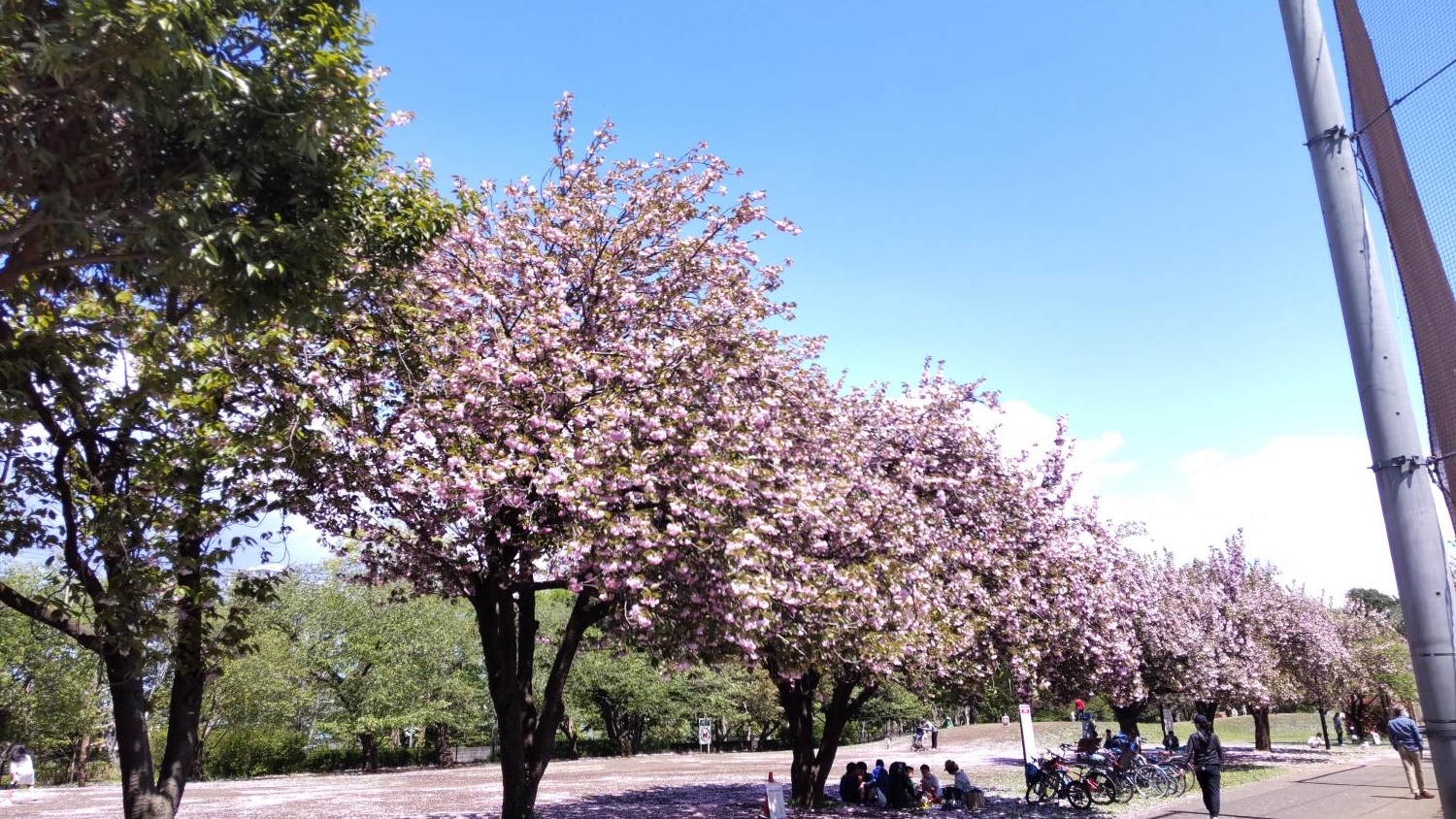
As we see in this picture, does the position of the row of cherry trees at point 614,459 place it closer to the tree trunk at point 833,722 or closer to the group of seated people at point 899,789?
the tree trunk at point 833,722

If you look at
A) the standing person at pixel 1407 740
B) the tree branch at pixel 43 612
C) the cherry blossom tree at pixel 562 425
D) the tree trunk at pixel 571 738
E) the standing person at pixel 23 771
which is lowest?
the tree trunk at pixel 571 738

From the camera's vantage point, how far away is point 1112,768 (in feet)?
66.8

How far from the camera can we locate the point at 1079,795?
63.2ft

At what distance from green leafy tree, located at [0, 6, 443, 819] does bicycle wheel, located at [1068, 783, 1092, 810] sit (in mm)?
17603

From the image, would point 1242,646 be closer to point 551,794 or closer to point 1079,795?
point 1079,795

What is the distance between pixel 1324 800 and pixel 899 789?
8.47 m

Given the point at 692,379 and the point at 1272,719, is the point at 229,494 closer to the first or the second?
the point at 692,379

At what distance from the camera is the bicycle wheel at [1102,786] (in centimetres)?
2008

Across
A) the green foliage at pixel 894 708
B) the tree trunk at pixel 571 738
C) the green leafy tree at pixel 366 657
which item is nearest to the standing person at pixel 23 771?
the green leafy tree at pixel 366 657

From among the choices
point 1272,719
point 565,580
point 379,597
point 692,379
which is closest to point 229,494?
point 565,580

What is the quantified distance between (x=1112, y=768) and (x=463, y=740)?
117 feet

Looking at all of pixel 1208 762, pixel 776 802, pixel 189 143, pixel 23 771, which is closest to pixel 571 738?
pixel 23 771

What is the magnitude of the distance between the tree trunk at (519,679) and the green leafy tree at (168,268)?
122 inches

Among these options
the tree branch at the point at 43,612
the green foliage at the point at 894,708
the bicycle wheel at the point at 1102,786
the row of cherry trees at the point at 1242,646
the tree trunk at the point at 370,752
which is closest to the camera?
the tree branch at the point at 43,612
